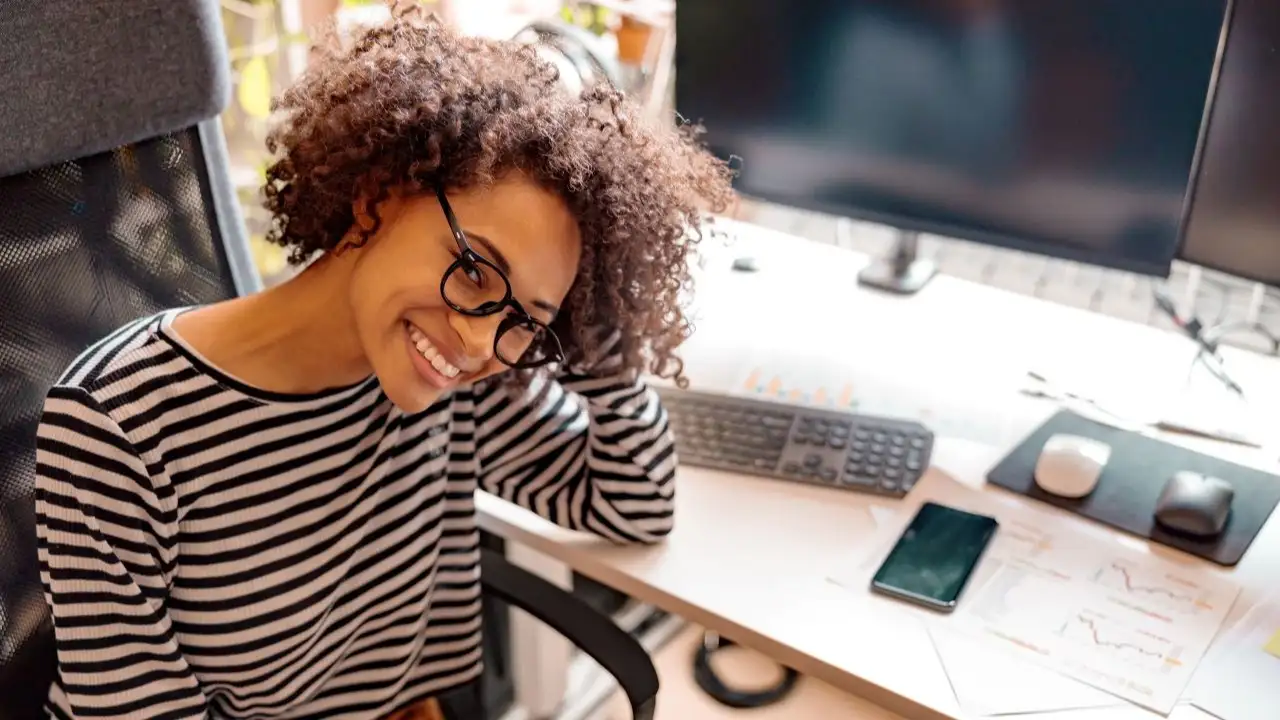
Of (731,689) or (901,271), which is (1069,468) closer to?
(901,271)

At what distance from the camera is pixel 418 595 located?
3.64ft

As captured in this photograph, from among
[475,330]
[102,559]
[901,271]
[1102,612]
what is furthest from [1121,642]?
[102,559]

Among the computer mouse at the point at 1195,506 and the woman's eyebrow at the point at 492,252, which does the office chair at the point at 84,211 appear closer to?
the woman's eyebrow at the point at 492,252

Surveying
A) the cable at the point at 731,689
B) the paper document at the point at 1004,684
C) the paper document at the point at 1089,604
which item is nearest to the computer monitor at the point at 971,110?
the paper document at the point at 1089,604

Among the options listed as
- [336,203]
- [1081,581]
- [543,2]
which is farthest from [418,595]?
[543,2]

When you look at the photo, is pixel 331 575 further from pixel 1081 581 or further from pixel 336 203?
pixel 1081 581

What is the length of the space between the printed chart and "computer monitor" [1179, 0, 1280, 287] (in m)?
0.37

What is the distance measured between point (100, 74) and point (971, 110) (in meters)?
0.89

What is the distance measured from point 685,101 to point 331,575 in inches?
30.4

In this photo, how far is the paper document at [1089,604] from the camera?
2.92 ft

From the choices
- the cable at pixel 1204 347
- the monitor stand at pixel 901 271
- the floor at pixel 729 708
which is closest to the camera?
the cable at pixel 1204 347

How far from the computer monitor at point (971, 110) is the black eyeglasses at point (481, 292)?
62 cm

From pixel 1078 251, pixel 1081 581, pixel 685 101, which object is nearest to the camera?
pixel 1081 581

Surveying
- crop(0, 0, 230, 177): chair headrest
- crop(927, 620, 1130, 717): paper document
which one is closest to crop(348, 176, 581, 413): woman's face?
crop(0, 0, 230, 177): chair headrest
